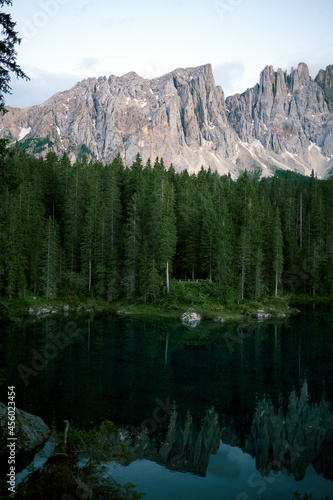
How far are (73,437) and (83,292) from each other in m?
46.7

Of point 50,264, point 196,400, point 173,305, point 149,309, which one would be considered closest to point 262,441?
point 196,400

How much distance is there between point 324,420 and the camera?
1877 cm

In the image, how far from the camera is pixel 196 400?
69.7ft

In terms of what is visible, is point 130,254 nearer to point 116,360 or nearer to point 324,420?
point 116,360

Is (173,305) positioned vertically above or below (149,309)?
above

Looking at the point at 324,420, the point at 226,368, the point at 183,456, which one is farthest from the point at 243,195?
the point at 183,456

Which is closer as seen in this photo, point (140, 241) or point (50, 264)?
point (50, 264)

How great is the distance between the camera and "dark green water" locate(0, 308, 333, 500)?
14.1 meters

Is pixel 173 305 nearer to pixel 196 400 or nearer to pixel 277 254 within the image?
pixel 277 254

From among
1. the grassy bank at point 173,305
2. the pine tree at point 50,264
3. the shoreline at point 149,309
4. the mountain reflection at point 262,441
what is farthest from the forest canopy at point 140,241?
the mountain reflection at point 262,441

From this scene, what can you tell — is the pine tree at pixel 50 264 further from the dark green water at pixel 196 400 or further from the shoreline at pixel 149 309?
the dark green water at pixel 196 400

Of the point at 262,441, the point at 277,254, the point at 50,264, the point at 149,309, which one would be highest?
the point at 277,254

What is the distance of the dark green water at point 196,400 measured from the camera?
1413cm

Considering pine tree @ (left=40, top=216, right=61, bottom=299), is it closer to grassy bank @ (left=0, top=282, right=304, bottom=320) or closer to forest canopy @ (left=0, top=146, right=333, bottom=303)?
forest canopy @ (left=0, top=146, right=333, bottom=303)
